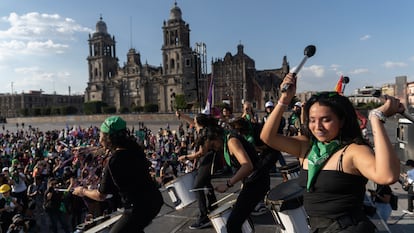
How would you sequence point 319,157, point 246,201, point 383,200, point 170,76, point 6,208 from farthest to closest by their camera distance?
point 170,76, point 6,208, point 383,200, point 246,201, point 319,157

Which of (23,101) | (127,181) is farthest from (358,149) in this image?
(23,101)

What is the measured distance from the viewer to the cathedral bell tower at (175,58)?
283 feet

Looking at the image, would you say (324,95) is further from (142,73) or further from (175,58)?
(142,73)

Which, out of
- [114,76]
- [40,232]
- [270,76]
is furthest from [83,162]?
[114,76]

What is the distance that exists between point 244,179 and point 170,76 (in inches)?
3382

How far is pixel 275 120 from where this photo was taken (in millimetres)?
2266

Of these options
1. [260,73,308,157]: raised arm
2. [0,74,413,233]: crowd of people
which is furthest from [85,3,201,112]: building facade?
[260,73,308,157]: raised arm

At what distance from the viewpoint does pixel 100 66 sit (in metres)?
103

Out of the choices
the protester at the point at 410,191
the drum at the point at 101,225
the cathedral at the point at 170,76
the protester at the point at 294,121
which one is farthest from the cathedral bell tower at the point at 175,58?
the drum at the point at 101,225

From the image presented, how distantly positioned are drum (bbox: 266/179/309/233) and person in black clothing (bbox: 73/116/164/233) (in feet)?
3.46

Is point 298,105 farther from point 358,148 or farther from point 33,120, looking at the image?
point 33,120

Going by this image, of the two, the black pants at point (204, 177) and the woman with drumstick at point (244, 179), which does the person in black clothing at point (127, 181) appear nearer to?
the woman with drumstick at point (244, 179)

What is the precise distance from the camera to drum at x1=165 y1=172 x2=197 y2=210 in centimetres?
461

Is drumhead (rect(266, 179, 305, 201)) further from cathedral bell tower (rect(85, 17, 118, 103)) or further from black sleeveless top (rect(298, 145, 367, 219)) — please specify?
cathedral bell tower (rect(85, 17, 118, 103))
